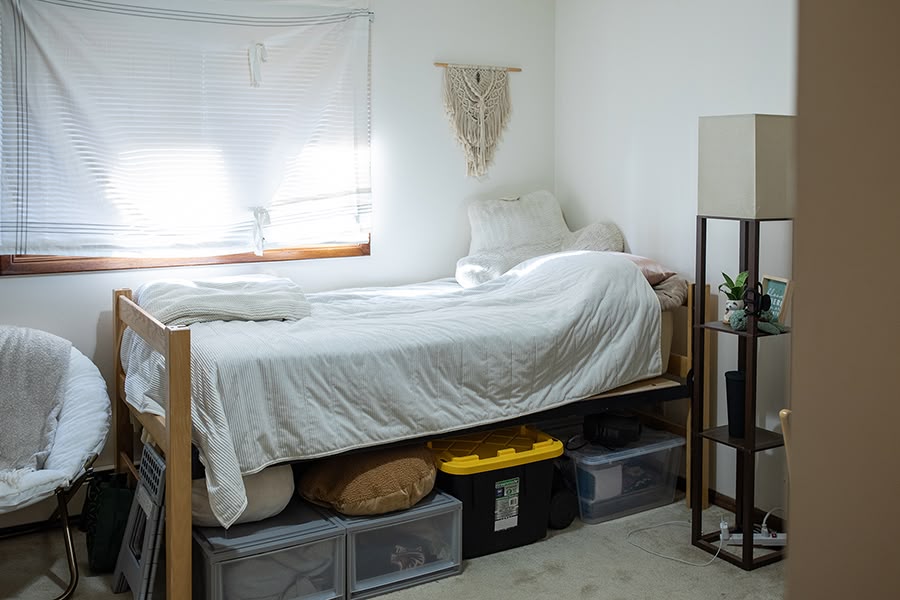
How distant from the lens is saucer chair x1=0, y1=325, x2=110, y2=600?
2.44 meters

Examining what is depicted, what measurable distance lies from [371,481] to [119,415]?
4.00ft

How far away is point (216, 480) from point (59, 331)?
1.27 metres

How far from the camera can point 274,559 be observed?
2.57 meters

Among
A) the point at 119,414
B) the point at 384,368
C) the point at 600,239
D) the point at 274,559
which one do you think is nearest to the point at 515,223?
the point at 600,239

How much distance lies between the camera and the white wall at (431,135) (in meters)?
3.85

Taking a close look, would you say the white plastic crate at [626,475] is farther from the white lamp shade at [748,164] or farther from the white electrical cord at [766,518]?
the white lamp shade at [748,164]

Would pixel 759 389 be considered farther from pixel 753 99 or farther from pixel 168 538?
pixel 168 538

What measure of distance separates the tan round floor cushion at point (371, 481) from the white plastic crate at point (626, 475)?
744 mm

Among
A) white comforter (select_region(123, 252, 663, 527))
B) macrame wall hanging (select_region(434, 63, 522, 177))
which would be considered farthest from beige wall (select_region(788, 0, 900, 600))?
macrame wall hanging (select_region(434, 63, 522, 177))

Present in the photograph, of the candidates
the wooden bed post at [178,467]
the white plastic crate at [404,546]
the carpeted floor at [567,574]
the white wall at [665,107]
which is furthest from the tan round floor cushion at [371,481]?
the white wall at [665,107]

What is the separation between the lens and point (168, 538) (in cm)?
238

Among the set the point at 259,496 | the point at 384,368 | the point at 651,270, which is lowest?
the point at 259,496

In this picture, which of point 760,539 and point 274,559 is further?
point 760,539

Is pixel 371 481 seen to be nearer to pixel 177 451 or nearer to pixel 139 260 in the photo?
pixel 177 451
